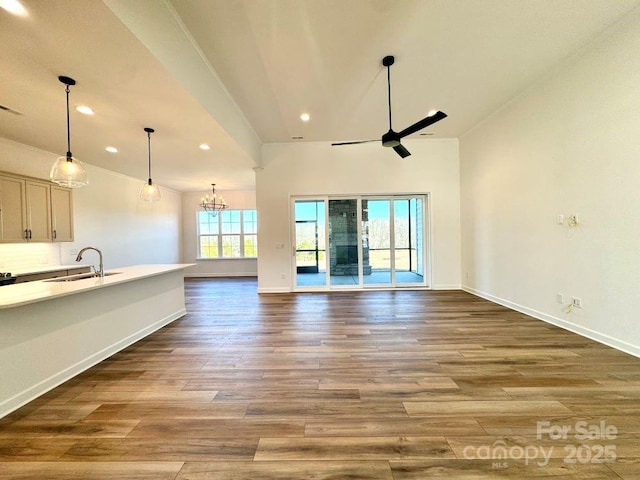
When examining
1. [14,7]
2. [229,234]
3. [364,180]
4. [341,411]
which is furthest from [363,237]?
[14,7]

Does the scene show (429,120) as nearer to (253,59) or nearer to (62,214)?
(253,59)

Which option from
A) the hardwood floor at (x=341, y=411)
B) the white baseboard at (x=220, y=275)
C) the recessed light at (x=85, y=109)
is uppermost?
the recessed light at (x=85, y=109)

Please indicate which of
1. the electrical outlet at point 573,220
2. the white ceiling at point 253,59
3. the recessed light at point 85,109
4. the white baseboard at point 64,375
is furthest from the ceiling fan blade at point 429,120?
the white baseboard at point 64,375

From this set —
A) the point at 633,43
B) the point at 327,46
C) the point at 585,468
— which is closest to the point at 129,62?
the point at 327,46

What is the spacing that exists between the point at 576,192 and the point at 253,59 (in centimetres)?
424

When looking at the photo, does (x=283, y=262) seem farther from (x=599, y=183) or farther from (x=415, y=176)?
(x=599, y=183)

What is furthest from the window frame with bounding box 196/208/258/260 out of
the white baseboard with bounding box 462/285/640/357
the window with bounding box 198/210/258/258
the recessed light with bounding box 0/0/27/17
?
the recessed light with bounding box 0/0/27/17

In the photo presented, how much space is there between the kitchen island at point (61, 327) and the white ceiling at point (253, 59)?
2008mm

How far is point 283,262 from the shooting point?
6.04m

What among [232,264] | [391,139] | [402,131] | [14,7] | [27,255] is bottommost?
[232,264]

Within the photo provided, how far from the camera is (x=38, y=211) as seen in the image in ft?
14.0

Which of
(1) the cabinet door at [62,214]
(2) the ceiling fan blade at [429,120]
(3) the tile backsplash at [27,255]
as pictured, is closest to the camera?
(2) the ceiling fan blade at [429,120]

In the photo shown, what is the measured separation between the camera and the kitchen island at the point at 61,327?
201 cm

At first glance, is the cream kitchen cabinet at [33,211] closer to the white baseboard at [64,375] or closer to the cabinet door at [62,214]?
the cabinet door at [62,214]
